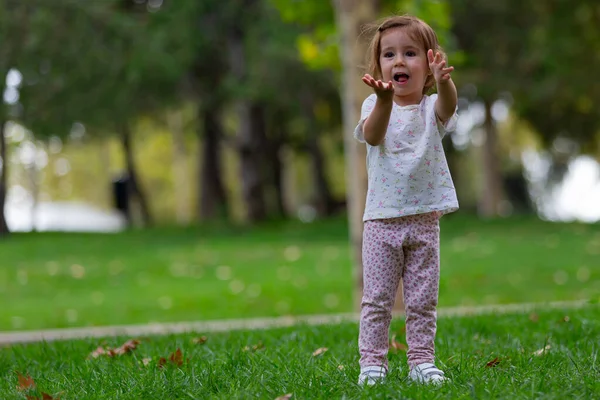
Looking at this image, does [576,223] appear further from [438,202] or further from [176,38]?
[438,202]

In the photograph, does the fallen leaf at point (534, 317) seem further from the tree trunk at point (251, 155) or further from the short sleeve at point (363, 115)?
the tree trunk at point (251, 155)

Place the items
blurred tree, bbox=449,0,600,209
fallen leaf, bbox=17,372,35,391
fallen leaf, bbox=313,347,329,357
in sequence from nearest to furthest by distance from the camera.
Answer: fallen leaf, bbox=17,372,35,391 < fallen leaf, bbox=313,347,329,357 < blurred tree, bbox=449,0,600,209

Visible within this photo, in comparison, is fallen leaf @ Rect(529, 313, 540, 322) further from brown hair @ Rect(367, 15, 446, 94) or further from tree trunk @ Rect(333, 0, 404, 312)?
brown hair @ Rect(367, 15, 446, 94)

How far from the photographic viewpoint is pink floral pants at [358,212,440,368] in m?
3.95

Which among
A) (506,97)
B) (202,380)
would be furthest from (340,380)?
(506,97)

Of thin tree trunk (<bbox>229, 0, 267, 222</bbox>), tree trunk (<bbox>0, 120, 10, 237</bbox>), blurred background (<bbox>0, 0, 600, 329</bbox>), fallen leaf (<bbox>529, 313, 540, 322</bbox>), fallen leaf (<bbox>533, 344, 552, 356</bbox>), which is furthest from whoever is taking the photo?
thin tree trunk (<bbox>229, 0, 267, 222</bbox>)

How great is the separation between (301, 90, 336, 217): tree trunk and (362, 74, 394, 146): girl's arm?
2028 cm

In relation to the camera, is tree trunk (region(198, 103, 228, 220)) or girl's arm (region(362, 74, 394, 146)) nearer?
girl's arm (region(362, 74, 394, 146))

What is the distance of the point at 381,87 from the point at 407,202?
0.55 meters

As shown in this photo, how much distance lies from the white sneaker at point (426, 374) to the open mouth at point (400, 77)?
49.0 inches

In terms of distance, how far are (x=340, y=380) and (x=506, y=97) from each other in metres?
24.3

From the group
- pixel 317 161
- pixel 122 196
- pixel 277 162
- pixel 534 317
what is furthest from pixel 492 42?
pixel 534 317

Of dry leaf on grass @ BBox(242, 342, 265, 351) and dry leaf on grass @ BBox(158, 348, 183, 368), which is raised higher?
dry leaf on grass @ BBox(158, 348, 183, 368)

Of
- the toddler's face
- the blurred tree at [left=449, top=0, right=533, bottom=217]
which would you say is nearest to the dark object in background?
the blurred tree at [left=449, top=0, right=533, bottom=217]
